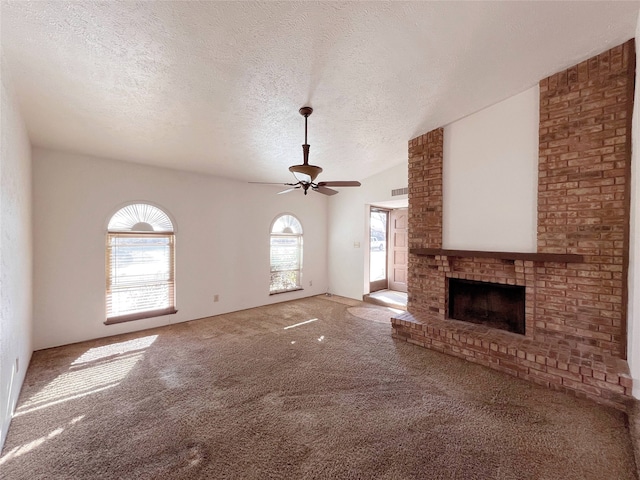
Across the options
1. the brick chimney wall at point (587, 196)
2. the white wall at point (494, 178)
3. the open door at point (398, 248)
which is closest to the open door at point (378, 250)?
the open door at point (398, 248)

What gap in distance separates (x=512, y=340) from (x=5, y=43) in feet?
16.8

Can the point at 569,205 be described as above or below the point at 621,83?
below

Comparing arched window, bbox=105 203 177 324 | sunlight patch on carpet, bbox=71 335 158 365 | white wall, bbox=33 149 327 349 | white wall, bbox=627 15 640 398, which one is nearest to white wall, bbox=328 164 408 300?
white wall, bbox=33 149 327 349

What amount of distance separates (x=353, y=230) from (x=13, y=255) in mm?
5225

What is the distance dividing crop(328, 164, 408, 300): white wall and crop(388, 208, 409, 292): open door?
37.2 inches

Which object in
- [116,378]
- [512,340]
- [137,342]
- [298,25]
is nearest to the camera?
[298,25]

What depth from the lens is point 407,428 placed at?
2119mm

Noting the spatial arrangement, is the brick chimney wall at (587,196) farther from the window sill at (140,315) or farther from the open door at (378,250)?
the window sill at (140,315)

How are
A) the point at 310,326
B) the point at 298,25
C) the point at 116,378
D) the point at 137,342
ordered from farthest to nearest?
the point at 310,326, the point at 137,342, the point at 116,378, the point at 298,25

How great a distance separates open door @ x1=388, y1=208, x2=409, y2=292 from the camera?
654 cm

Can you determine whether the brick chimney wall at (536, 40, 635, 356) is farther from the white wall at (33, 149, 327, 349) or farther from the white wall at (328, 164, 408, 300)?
the white wall at (33, 149, 327, 349)

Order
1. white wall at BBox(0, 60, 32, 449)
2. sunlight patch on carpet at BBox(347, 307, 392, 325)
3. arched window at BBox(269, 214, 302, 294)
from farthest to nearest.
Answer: arched window at BBox(269, 214, 302, 294)
sunlight patch on carpet at BBox(347, 307, 392, 325)
white wall at BBox(0, 60, 32, 449)

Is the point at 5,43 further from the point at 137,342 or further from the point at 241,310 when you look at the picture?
the point at 241,310

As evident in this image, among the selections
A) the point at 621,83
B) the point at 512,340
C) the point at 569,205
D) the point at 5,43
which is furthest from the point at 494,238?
the point at 5,43
